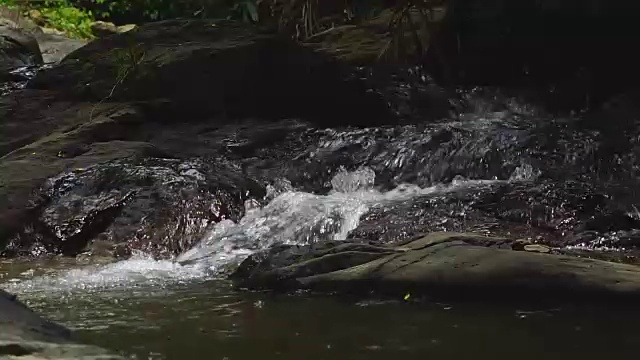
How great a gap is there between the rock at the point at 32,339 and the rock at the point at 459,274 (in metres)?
1.41

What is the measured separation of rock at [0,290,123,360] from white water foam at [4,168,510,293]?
5.16 ft

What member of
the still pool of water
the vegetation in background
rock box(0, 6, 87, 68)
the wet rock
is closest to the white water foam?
the wet rock

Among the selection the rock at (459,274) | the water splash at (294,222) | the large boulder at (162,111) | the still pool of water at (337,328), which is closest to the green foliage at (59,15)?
the large boulder at (162,111)

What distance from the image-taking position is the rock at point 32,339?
2.35 meters

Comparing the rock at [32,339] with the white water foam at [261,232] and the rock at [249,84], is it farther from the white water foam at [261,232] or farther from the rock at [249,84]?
the rock at [249,84]

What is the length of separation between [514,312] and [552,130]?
16.3 ft

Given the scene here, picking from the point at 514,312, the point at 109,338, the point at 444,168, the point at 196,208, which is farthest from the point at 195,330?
the point at 444,168

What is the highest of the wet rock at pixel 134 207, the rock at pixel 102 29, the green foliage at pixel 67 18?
the green foliage at pixel 67 18

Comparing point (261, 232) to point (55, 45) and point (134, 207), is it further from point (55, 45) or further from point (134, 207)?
point (55, 45)

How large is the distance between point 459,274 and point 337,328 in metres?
0.77

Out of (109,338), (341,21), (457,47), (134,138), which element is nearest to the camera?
(109,338)

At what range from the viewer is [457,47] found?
1016 cm

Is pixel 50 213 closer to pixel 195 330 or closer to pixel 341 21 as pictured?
pixel 195 330

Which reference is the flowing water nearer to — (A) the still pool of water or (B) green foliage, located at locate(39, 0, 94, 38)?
(A) the still pool of water
